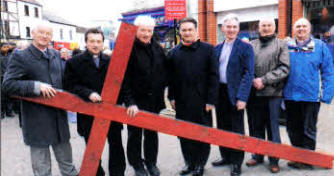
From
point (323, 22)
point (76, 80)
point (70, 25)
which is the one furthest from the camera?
point (70, 25)

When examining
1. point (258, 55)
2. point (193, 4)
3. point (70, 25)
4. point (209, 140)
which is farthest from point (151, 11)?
point (70, 25)

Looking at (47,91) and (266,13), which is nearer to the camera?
(47,91)

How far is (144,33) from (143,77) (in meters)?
0.49

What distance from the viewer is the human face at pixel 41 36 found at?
280 centimetres

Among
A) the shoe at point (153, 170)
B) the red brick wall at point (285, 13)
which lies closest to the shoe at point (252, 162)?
the shoe at point (153, 170)

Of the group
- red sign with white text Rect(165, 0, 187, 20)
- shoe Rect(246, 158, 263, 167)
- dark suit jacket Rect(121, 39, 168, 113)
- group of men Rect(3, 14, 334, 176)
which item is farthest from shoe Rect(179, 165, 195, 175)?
red sign with white text Rect(165, 0, 187, 20)

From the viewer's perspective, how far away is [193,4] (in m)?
11.6

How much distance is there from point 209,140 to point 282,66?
4.68 ft

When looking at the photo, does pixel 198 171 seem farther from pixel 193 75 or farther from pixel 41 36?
pixel 41 36

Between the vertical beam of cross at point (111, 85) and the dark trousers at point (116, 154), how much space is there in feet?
2.10

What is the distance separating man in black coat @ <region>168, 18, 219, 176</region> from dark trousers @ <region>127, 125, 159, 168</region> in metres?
0.48

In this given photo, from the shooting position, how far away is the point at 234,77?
333 centimetres

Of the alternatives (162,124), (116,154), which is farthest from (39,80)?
(162,124)

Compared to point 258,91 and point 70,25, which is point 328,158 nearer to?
point 258,91
